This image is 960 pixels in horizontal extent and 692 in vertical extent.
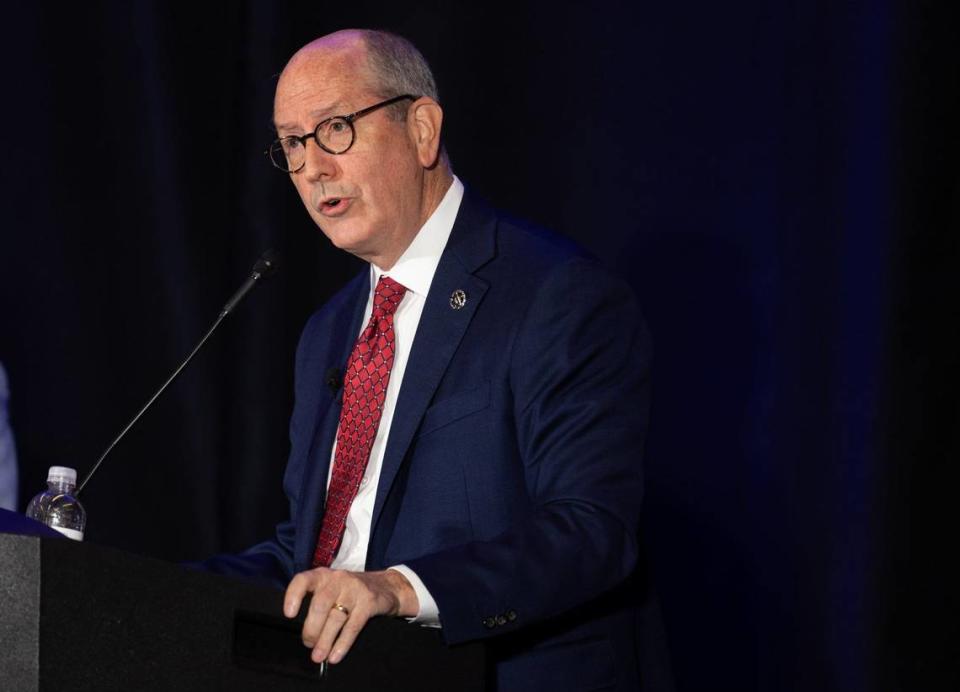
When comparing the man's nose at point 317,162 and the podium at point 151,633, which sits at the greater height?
the man's nose at point 317,162

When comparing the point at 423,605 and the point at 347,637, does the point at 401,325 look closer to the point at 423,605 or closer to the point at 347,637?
the point at 423,605

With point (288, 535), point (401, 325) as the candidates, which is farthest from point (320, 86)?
point (288, 535)

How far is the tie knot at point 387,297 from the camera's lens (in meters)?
2.46

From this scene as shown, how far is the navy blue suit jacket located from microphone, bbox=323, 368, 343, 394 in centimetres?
15

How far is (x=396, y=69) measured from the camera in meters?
2.54

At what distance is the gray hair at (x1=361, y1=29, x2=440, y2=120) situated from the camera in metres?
2.50

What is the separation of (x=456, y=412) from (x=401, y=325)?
0.32 meters

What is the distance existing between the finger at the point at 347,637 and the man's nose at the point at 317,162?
114 centimetres

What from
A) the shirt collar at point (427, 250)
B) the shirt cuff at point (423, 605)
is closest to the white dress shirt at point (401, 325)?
the shirt collar at point (427, 250)

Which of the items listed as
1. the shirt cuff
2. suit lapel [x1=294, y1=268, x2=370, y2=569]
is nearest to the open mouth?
suit lapel [x1=294, y1=268, x2=370, y2=569]

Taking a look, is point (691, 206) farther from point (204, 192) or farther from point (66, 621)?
point (66, 621)

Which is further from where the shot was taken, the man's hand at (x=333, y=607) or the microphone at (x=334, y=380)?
the microphone at (x=334, y=380)

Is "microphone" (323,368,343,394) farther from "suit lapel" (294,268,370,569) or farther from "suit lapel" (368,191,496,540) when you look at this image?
"suit lapel" (368,191,496,540)

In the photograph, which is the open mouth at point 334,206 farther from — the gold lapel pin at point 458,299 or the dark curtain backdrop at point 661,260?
the dark curtain backdrop at point 661,260
